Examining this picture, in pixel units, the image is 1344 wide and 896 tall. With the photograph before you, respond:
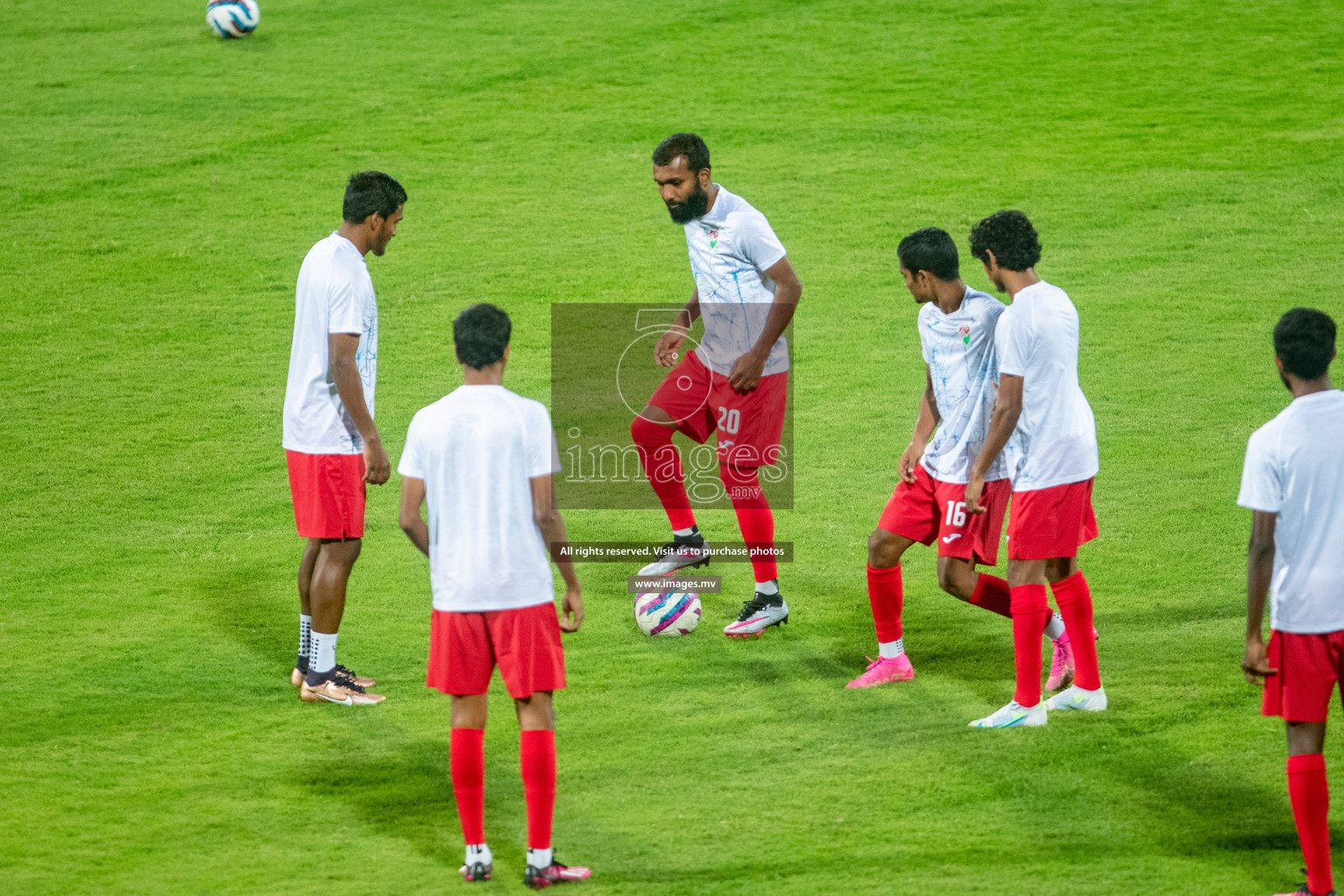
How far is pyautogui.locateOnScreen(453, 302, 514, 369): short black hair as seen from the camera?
432 centimetres

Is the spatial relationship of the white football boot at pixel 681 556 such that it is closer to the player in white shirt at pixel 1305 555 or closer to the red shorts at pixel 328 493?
the red shorts at pixel 328 493

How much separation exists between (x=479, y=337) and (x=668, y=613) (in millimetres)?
2605

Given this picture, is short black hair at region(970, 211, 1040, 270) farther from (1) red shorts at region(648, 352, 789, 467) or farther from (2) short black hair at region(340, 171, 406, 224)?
(2) short black hair at region(340, 171, 406, 224)

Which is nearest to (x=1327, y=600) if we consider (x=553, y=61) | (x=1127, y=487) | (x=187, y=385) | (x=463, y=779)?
(x=463, y=779)

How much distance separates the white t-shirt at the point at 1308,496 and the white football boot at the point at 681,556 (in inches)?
138

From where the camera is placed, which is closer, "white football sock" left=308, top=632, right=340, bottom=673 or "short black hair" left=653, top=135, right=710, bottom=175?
"white football sock" left=308, top=632, right=340, bottom=673

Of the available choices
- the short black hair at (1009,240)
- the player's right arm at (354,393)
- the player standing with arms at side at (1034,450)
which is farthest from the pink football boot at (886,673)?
the player's right arm at (354,393)

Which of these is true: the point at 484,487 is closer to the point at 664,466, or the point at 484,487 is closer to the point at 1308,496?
the point at 1308,496

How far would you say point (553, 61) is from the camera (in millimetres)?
15992

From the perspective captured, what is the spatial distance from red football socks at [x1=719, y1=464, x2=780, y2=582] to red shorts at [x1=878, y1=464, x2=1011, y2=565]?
101cm

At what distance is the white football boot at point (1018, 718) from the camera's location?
5477 millimetres

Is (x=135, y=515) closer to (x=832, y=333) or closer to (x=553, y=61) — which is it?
(x=832, y=333)

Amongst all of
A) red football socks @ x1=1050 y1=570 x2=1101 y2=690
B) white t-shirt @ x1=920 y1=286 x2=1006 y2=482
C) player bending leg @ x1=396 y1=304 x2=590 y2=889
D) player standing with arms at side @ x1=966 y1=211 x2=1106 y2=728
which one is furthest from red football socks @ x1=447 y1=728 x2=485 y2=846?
red football socks @ x1=1050 y1=570 x2=1101 y2=690

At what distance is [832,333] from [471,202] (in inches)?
166
